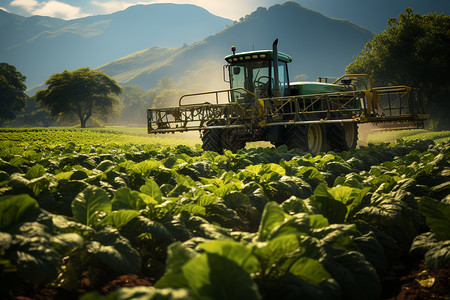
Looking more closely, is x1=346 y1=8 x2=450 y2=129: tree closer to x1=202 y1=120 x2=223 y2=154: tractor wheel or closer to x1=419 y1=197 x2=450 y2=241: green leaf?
x1=202 y1=120 x2=223 y2=154: tractor wheel

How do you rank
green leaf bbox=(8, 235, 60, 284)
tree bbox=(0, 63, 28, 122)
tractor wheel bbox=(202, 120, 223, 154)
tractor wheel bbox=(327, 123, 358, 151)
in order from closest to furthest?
green leaf bbox=(8, 235, 60, 284) < tractor wheel bbox=(202, 120, 223, 154) < tractor wheel bbox=(327, 123, 358, 151) < tree bbox=(0, 63, 28, 122)

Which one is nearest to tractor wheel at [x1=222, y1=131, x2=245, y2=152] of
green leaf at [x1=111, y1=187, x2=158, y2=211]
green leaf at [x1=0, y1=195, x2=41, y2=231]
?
green leaf at [x1=111, y1=187, x2=158, y2=211]

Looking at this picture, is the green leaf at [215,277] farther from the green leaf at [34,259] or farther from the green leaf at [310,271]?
the green leaf at [34,259]

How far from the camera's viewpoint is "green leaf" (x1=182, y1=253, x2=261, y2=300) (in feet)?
4.37

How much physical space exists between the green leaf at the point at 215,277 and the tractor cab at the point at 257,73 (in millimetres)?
9242

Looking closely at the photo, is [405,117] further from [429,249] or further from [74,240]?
[74,240]

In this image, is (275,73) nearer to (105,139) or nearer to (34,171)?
(34,171)

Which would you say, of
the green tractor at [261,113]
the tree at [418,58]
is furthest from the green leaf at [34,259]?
the tree at [418,58]

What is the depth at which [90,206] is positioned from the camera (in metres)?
2.43

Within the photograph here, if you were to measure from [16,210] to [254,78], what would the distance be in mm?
9361

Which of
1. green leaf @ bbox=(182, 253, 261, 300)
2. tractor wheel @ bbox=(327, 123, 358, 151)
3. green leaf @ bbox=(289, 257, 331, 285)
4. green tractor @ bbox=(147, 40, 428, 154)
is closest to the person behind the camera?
green leaf @ bbox=(182, 253, 261, 300)

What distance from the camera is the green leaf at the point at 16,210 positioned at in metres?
1.86

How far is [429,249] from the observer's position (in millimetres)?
2445

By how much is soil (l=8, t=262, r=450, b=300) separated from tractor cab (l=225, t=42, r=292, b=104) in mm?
8158
